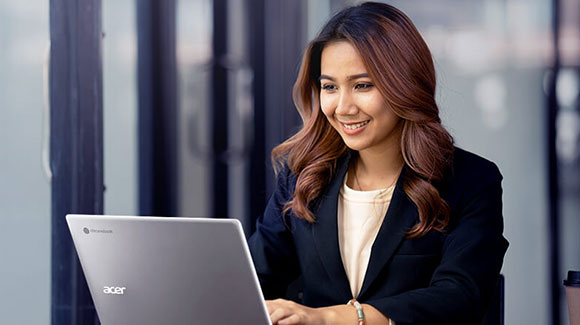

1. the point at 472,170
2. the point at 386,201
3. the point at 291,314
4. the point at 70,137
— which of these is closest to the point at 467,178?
the point at 472,170

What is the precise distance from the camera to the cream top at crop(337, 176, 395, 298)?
1757mm

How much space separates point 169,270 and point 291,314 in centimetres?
23

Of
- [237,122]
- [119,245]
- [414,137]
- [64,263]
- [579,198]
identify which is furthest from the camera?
[237,122]

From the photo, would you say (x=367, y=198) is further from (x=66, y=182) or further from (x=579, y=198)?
(x=579, y=198)

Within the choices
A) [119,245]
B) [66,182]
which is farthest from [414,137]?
[66,182]

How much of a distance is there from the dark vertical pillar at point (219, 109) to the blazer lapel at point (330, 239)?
207 centimetres

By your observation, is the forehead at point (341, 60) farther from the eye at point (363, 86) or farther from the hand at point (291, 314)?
the hand at point (291, 314)

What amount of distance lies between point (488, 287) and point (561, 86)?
222 centimetres

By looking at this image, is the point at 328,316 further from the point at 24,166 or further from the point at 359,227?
the point at 24,166

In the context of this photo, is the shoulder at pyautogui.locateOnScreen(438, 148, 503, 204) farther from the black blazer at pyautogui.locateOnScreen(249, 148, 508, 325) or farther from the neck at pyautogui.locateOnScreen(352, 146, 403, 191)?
the neck at pyautogui.locateOnScreen(352, 146, 403, 191)

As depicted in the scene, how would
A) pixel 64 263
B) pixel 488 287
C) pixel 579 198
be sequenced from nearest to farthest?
1. pixel 488 287
2. pixel 64 263
3. pixel 579 198

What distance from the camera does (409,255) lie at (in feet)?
5.49

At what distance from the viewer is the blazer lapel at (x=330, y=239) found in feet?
5.63

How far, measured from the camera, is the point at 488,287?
1605mm
